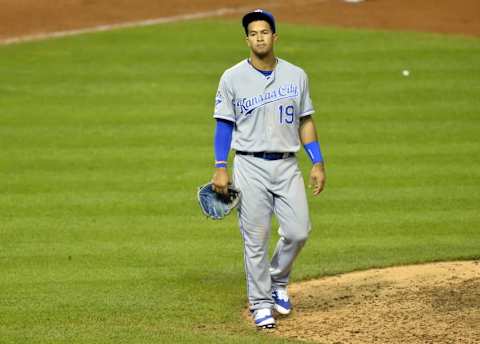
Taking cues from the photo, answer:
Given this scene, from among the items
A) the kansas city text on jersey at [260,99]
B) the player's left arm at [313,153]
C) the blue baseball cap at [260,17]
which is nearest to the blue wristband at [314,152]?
the player's left arm at [313,153]

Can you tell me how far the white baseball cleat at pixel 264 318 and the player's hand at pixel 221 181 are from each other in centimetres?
82

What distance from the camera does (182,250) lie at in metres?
9.70

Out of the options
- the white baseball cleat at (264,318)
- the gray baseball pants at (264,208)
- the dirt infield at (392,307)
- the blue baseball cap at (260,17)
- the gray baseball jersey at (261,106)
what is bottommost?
the dirt infield at (392,307)

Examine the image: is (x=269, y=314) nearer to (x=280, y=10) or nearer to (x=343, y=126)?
(x=343, y=126)

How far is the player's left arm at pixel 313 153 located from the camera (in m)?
7.81

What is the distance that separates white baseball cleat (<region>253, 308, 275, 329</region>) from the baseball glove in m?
0.68

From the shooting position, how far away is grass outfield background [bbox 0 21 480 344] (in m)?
8.40

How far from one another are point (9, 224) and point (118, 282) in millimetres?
1970

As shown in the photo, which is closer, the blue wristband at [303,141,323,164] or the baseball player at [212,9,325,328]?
the baseball player at [212,9,325,328]

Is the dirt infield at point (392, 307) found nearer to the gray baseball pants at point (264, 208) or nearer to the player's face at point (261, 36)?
the gray baseball pants at point (264, 208)

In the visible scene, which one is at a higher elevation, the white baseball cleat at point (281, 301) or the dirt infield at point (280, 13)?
the dirt infield at point (280, 13)

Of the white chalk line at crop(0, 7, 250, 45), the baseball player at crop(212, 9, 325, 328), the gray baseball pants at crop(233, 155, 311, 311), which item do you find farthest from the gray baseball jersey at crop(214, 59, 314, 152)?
the white chalk line at crop(0, 7, 250, 45)

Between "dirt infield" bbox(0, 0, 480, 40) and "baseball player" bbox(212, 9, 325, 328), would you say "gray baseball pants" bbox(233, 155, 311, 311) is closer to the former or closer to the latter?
"baseball player" bbox(212, 9, 325, 328)

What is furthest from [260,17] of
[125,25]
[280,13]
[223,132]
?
[280,13]
